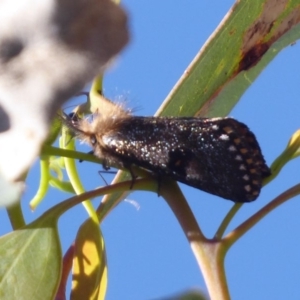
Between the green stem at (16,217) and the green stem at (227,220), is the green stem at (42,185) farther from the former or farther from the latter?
the green stem at (227,220)

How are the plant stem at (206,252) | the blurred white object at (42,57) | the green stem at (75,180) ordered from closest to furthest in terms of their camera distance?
the blurred white object at (42,57) → the plant stem at (206,252) → the green stem at (75,180)

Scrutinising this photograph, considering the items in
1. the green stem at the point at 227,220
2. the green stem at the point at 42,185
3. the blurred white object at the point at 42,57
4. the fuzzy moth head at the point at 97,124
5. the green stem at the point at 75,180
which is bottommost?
the green stem at the point at 42,185

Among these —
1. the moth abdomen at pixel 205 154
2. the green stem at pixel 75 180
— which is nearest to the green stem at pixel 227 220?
the moth abdomen at pixel 205 154

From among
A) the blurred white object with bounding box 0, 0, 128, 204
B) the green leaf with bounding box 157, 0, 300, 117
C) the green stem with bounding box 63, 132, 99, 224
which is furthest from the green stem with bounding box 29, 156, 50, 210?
the blurred white object with bounding box 0, 0, 128, 204

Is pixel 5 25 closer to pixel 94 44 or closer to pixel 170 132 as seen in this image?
pixel 94 44

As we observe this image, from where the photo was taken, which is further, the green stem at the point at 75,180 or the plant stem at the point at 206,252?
the green stem at the point at 75,180

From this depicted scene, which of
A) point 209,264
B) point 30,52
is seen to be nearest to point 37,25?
point 30,52

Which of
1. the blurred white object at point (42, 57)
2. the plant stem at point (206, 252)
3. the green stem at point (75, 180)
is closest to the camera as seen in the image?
the blurred white object at point (42, 57)

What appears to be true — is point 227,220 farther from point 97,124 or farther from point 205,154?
point 97,124
